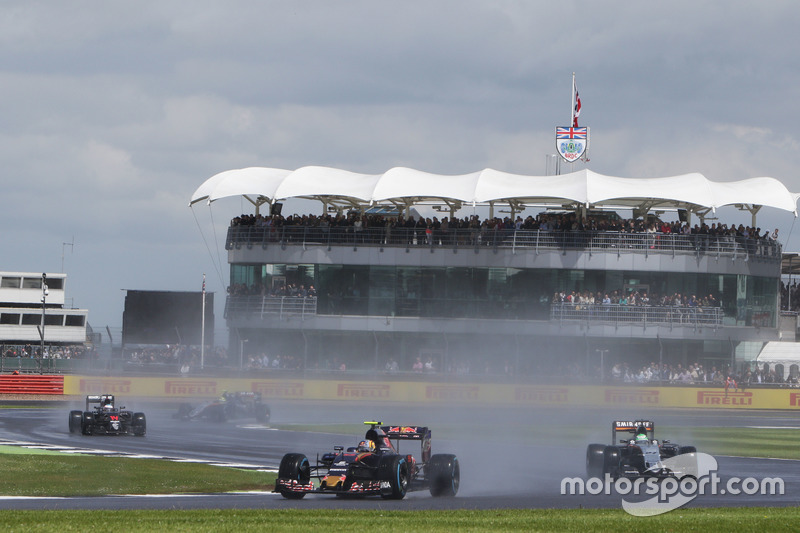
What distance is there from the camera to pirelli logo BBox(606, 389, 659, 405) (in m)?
49.1

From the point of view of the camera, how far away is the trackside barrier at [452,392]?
1917 inches

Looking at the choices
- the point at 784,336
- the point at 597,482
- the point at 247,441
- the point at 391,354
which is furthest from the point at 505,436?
the point at 784,336

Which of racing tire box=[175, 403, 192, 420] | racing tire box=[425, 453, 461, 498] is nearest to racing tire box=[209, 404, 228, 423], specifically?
racing tire box=[175, 403, 192, 420]

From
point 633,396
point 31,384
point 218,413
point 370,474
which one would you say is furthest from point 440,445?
point 31,384

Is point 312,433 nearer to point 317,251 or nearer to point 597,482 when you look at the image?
point 597,482

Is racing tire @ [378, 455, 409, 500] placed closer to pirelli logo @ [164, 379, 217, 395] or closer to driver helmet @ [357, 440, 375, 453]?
driver helmet @ [357, 440, 375, 453]

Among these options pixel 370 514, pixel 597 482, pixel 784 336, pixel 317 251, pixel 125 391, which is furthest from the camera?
pixel 784 336

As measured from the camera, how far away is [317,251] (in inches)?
2336

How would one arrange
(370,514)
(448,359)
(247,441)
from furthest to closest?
1. (448,359)
2. (247,441)
3. (370,514)

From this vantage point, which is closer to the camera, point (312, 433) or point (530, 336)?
point (312, 433)

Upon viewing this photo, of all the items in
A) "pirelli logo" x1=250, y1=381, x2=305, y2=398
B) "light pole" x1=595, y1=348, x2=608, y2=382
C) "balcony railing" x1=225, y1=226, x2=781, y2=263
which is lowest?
"pirelli logo" x1=250, y1=381, x2=305, y2=398

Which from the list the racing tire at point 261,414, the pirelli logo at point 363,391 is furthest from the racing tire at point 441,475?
the pirelli logo at point 363,391

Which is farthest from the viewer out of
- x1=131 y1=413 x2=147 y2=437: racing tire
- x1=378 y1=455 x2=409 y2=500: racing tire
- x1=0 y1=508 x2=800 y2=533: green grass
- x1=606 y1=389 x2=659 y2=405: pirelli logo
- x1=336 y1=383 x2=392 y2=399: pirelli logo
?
x1=336 y1=383 x2=392 y2=399: pirelli logo

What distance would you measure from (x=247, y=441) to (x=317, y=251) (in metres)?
29.3
